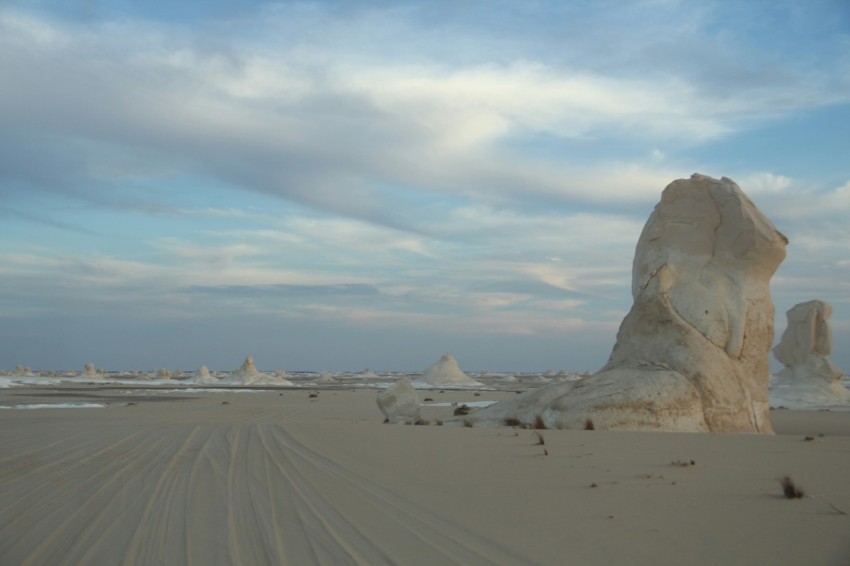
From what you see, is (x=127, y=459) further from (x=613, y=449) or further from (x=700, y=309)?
(x=700, y=309)

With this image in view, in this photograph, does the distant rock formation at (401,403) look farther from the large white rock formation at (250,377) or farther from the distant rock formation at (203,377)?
the distant rock formation at (203,377)

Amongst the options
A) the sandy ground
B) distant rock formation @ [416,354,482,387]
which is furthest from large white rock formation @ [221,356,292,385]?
the sandy ground

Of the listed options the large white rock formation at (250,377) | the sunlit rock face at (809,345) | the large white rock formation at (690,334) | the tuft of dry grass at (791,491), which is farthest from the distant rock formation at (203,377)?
the tuft of dry grass at (791,491)

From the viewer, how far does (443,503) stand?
6.69 m

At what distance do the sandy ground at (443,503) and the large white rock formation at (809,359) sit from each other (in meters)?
30.1

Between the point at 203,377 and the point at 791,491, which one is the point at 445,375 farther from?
the point at 791,491

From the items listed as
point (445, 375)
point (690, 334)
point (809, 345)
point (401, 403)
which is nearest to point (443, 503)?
point (690, 334)

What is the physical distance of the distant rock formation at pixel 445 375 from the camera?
68.2 meters

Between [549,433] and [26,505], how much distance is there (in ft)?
26.7

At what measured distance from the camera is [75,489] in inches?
330

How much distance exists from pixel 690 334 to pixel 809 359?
28.7 metres

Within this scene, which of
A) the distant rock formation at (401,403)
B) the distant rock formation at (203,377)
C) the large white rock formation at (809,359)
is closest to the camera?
the distant rock formation at (401,403)

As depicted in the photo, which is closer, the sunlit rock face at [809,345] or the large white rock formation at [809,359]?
the large white rock formation at [809,359]

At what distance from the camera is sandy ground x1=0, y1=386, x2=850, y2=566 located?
4.95 meters
